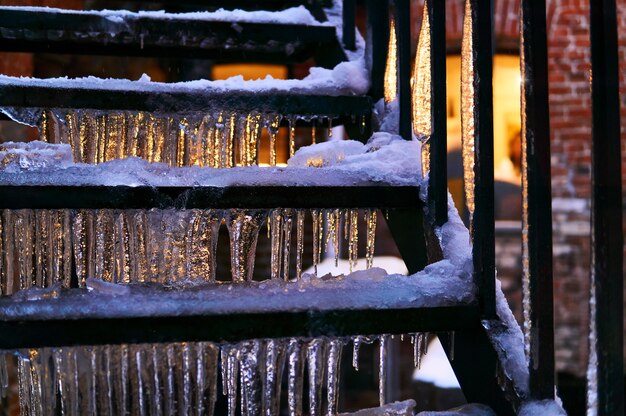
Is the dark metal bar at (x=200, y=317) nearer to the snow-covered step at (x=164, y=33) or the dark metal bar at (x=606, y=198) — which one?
the dark metal bar at (x=606, y=198)

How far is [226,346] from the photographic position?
1276mm

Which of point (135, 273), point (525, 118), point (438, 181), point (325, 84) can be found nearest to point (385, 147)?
point (438, 181)

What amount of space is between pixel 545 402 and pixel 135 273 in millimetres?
1013

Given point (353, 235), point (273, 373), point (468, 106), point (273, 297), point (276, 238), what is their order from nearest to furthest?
point (273, 297) → point (273, 373) → point (468, 106) → point (276, 238) → point (353, 235)

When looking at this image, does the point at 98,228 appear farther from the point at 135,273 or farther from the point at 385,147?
the point at 385,147

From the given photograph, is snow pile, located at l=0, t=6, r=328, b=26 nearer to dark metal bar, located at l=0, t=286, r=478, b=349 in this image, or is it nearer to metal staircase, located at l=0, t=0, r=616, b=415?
metal staircase, located at l=0, t=0, r=616, b=415

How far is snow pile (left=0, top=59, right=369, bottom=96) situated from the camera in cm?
182

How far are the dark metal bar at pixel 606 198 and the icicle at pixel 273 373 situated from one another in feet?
1.79

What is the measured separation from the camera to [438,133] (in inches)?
60.5

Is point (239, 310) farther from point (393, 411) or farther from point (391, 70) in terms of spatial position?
point (391, 70)

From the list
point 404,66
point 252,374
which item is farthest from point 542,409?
point 404,66

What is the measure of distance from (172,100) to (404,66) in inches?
24.1

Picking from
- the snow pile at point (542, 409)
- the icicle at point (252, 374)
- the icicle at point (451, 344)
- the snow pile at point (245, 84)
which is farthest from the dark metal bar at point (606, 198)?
the snow pile at point (245, 84)

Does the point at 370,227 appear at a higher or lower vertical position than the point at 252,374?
higher
